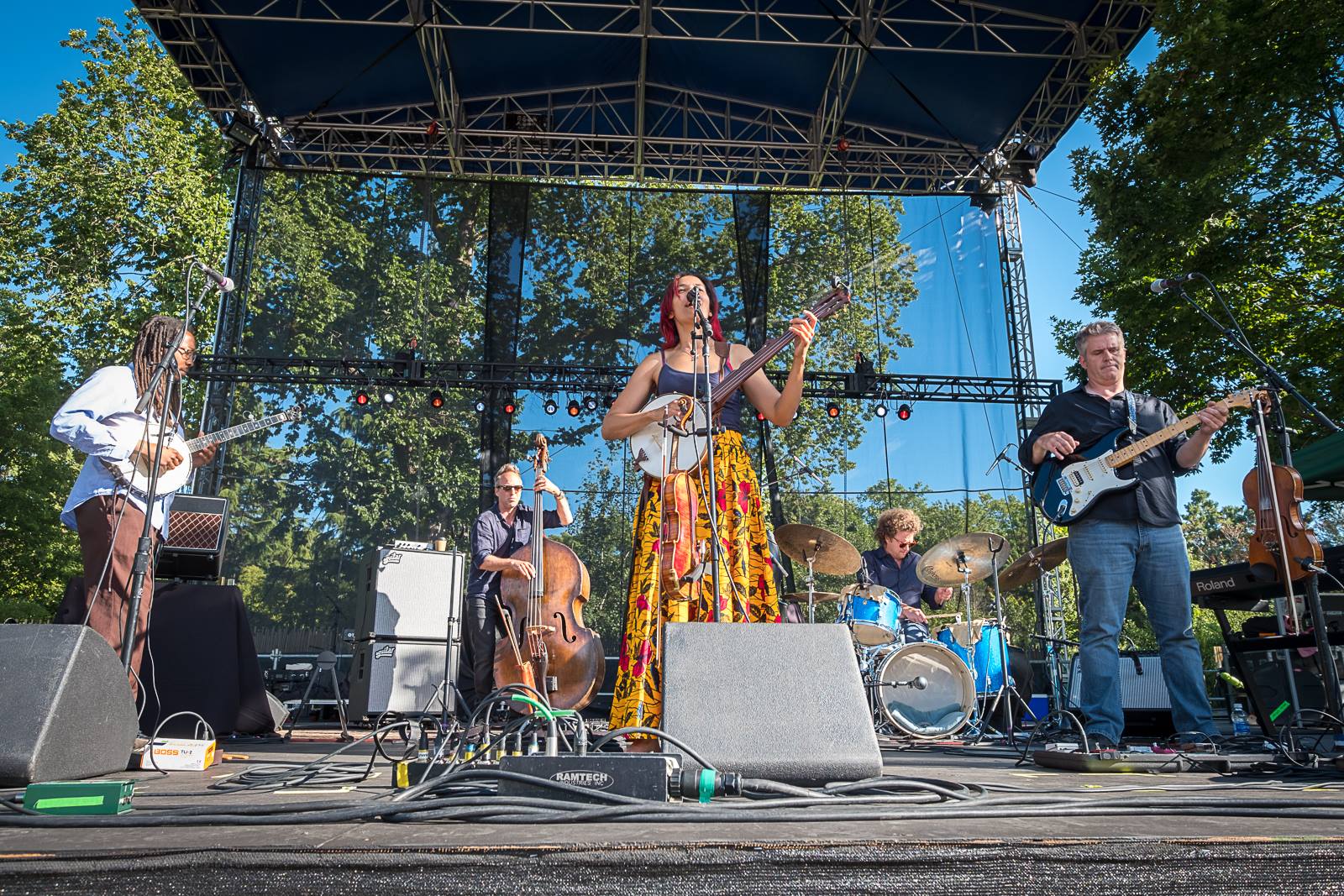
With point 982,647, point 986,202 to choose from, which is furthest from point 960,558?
point 986,202

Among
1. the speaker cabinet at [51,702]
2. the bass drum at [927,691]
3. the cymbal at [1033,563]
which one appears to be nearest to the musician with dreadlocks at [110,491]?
the speaker cabinet at [51,702]

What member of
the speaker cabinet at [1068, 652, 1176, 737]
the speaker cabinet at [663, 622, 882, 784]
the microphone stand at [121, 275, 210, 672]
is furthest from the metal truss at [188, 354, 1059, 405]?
A: the speaker cabinet at [663, 622, 882, 784]

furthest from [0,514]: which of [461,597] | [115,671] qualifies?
[115,671]

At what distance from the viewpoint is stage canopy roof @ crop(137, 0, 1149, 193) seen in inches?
372

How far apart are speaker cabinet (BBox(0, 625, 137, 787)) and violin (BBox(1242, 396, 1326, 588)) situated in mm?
3967

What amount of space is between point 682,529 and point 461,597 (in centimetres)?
485

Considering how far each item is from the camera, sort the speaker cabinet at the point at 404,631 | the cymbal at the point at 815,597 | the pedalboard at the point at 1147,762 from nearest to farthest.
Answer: the pedalboard at the point at 1147,762
the cymbal at the point at 815,597
the speaker cabinet at the point at 404,631

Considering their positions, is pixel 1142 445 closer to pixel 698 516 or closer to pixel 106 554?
pixel 698 516

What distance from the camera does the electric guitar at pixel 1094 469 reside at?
3752 mm

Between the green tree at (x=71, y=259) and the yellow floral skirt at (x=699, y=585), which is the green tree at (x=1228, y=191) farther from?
the green tree at (x=71, y=259)

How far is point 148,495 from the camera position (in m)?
3.54

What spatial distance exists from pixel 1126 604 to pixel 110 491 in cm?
430

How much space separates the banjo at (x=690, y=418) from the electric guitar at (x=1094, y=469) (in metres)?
1.33

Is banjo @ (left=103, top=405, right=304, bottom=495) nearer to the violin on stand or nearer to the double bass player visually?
the double bass player
